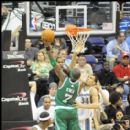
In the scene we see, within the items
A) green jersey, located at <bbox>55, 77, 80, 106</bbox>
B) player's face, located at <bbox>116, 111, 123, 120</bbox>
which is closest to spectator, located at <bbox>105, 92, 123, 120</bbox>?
player's face, located at <bbox>116, 111, 123, 120</bbox>

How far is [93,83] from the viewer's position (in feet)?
48.3

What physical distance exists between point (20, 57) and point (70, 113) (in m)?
2.02

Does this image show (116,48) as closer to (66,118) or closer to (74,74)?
(66,118)

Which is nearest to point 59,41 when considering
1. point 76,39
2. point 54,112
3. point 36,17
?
point 36,17

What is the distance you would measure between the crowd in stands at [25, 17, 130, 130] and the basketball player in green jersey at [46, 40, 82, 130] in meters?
0.31

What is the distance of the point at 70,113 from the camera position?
42.6 feet

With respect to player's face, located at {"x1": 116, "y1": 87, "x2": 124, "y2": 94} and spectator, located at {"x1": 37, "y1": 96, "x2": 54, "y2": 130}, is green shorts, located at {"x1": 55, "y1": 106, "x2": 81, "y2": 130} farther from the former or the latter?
player's face, located at {"x1": 116, "y1": 87, "x2": 124, "y2": 94}

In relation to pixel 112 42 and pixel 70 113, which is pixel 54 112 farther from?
pixel 112 42

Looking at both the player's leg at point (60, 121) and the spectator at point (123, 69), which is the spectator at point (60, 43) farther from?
the player's leg at point (60, 121)

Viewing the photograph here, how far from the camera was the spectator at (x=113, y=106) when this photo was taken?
14398 millimetres

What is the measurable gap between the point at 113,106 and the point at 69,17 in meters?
5.23

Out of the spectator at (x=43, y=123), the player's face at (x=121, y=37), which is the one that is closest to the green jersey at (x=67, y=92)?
the spectator at (x=43, y=123)

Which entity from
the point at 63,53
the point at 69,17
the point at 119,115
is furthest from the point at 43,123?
the point at 69,17

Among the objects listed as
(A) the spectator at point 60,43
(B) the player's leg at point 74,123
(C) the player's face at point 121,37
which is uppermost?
(C) the player's face at point 121,37
